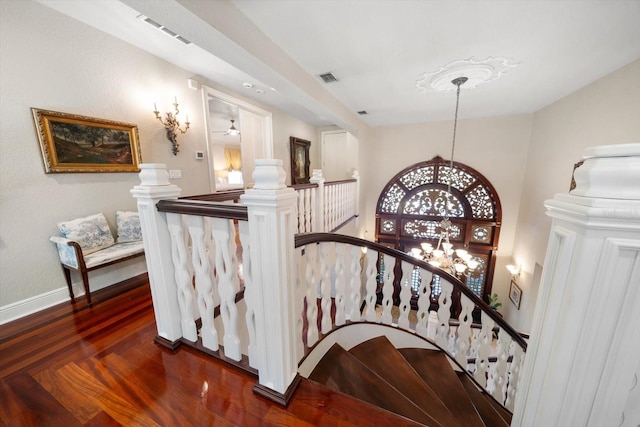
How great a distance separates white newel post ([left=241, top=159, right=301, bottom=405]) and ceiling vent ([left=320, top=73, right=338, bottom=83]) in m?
2.25

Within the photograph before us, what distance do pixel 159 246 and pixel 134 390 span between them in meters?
0.71

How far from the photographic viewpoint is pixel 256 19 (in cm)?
177

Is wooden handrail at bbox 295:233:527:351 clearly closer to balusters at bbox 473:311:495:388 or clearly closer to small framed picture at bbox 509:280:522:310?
balusters at bbox 473:311:495:388

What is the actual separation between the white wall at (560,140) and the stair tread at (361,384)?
138 inches

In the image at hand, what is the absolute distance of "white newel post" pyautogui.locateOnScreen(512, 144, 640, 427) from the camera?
52 centimetres

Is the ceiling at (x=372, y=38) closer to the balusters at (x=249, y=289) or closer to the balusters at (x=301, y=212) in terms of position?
the balusters at (x=301, y=212)

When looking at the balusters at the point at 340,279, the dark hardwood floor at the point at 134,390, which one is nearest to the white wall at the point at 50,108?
the dark hardwood floor at the point at 134,390

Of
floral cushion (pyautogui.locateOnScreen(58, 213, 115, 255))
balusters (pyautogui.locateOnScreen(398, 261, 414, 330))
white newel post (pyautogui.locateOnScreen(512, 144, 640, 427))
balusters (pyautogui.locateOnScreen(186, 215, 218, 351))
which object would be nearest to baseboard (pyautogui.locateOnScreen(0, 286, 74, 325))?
floral cushion (pyautogui.locateOnScreen(58, 213, 115, 255))

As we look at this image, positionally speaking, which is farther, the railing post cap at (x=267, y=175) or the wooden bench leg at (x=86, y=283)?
→ the wooden bench leg at (x=86, y=283)

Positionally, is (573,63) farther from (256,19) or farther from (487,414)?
(487,414)

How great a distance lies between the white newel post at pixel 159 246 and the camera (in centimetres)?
125

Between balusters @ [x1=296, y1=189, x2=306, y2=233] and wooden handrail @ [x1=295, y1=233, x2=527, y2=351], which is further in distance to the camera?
balusters @ [x1=296, y1=189, x2=306, y2=233]

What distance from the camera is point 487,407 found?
2.00m

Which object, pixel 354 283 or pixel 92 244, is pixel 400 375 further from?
pixel 92 244
